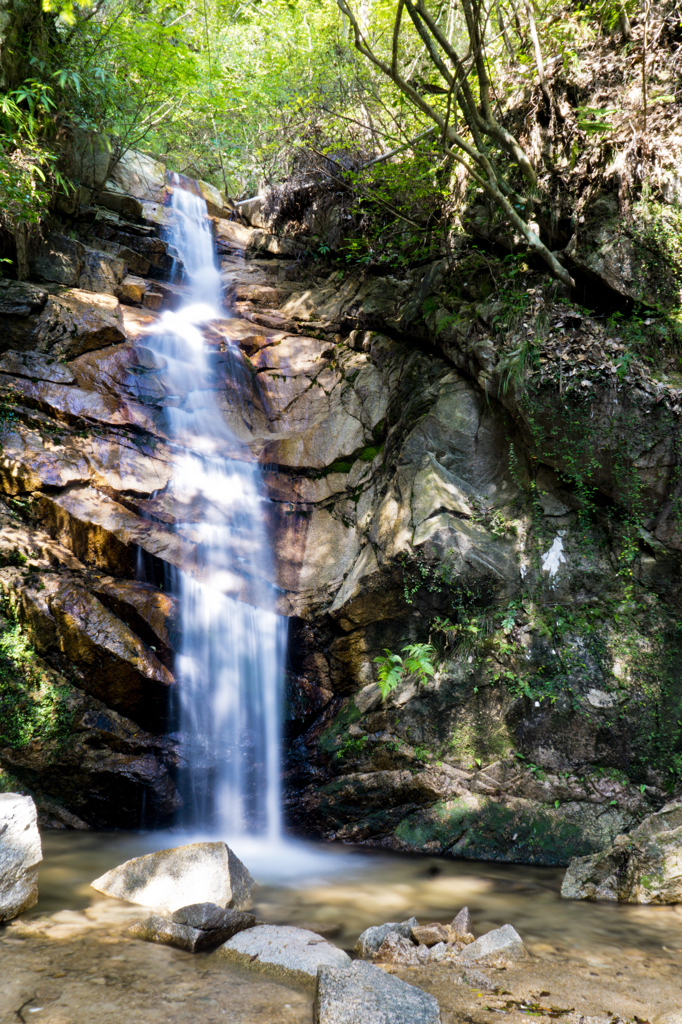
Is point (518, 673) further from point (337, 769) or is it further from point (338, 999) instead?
point (338, 999)

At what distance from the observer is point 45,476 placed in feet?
20.5

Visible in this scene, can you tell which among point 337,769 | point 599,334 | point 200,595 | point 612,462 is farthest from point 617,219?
point 337,769

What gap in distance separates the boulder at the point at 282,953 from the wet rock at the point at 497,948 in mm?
687

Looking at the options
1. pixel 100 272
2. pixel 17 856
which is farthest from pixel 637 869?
pixel 100 272

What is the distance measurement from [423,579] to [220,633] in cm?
227

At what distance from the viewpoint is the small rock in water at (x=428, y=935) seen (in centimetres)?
338

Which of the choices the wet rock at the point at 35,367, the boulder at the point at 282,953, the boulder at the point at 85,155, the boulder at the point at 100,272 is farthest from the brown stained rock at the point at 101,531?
the boulder at the point at 85,155

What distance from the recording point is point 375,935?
133 inches

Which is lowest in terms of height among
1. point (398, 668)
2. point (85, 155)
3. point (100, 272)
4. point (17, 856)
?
point (17, 856)

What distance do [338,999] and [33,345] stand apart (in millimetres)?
7552

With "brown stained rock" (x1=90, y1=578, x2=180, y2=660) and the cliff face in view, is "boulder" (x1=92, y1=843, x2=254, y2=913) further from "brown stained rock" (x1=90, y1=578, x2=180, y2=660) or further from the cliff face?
"brown stained rock" (x1=90, y1=578, x2=180, y2=660)

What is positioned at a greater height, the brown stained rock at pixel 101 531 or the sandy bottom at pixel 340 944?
the brown stained rock at pixel 101 531

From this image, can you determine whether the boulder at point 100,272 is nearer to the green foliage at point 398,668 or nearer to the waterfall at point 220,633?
the waterfall at point 220,633

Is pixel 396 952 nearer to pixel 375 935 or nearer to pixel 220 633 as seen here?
pixel 375 935
